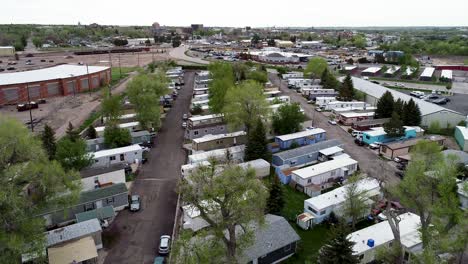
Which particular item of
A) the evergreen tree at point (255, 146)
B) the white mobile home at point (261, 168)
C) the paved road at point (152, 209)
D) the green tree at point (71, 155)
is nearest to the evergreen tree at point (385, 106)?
the evergreen tree at point (255, 146)

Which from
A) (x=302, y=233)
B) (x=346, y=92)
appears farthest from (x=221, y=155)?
(x=346, y=92)

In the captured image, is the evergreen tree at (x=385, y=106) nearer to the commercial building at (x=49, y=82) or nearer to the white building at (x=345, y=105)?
the white building at (x=345, y=105)

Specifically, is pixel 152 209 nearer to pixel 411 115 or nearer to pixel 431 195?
pixel 431 195

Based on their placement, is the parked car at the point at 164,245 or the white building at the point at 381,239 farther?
the parked car at the point at 164,245

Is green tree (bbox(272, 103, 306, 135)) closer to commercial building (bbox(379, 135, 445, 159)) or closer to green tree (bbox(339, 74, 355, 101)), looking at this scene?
commercial building (bbox(379, 135, 445, 159))

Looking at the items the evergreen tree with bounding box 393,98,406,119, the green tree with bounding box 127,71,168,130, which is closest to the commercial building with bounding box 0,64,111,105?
the green tree with bounding box 127,71,168,130

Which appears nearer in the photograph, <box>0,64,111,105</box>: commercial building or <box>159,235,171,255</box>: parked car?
<box>159,235,171,255</box>: parked car

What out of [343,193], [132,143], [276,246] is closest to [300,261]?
[276,246]
